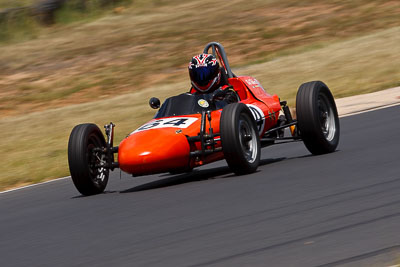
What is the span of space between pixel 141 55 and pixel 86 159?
20574 mm

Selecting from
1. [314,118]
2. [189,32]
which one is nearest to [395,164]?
[314,118]

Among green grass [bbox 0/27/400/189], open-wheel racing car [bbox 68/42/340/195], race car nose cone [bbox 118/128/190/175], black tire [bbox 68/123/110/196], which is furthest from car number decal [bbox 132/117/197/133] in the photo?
green grass [bbox 0/27/400/189]

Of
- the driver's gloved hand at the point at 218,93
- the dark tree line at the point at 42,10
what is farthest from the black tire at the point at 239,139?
the dark tree line at the point at 42,10

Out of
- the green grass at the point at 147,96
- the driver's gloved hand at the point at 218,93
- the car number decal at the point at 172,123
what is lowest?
the green grass at the point at 147,96

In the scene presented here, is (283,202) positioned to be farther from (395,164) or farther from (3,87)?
(3,87)

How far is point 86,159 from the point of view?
9.91 metres

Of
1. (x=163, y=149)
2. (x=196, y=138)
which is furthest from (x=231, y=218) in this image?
(x=196, y=138)

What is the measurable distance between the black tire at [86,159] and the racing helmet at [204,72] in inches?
60.7

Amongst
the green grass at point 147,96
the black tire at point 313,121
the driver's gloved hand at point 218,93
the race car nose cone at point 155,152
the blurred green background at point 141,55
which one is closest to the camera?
the race car nose cone at point 155,152

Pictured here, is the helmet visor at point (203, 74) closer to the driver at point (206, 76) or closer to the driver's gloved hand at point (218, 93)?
the driver at point (206, 76)

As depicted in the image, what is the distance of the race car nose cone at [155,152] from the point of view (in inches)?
376

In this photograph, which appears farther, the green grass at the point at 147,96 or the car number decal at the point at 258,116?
the green grass at the point at 147,96

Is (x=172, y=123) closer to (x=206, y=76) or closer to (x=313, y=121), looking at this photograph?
(x=206, y=76)

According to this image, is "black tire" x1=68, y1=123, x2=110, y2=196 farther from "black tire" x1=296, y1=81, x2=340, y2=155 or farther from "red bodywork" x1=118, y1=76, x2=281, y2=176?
"black tire" x1=296, y1=81, x2=340, y2=155
